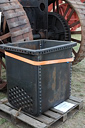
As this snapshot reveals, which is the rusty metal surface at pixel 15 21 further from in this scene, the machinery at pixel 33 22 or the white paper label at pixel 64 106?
the white paper label at pixel 64 106

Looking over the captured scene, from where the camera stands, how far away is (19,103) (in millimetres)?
3246

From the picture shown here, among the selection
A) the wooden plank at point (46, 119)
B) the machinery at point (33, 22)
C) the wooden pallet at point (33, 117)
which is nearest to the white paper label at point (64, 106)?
the wooden pallet at point (33, 117)

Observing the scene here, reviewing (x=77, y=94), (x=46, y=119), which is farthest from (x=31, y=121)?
(x=77, y=94)

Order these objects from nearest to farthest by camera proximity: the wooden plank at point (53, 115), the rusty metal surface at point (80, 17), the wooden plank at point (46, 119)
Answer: the wooden plank at point (46, 119), the wooden plank at point (53, 115), the rusty metal surface at point (80, 17)

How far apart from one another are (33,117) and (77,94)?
169 cm

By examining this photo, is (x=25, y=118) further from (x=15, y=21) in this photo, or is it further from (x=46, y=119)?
(x=15, y=21)

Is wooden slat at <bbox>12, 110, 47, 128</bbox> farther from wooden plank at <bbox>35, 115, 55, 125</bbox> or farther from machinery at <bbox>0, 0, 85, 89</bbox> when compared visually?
machinery at <bbox>0, 0, 85, 89</bbox>

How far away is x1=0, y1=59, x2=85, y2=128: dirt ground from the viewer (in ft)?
10.6

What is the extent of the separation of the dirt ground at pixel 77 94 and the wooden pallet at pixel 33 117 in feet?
0.30

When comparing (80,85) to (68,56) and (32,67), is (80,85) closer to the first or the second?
(68,56)

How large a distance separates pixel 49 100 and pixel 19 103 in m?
0.52

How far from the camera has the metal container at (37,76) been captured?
9.54 feet

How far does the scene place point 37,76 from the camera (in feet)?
9.57

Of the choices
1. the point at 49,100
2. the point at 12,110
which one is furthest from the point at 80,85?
the point at 12,110
